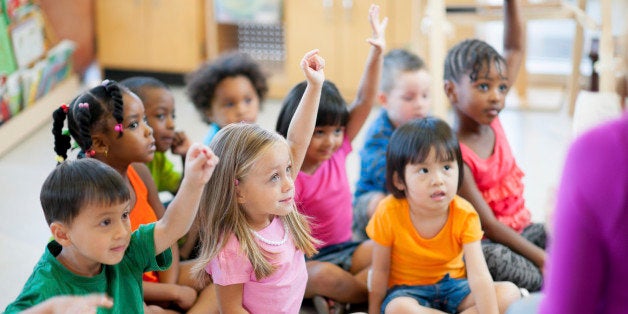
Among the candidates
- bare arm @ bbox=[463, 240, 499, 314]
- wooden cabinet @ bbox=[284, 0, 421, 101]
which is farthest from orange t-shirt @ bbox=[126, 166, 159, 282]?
wooden cabinet @ bbox=[284, 0, 421, 101]

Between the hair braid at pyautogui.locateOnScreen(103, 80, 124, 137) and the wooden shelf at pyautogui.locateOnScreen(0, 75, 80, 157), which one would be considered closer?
the hair braid at pyautogui.locateOnScreen(103, 80, 124, 137)

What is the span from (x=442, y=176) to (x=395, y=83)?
0.68 metres

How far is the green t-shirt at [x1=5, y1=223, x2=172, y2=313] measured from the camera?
5.26ft

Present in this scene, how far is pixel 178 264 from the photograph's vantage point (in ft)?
7.11

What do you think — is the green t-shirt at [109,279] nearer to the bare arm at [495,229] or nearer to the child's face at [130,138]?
the child's face at [130,138]

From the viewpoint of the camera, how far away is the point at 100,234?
1.58m

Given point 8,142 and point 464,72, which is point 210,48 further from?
point 464,72

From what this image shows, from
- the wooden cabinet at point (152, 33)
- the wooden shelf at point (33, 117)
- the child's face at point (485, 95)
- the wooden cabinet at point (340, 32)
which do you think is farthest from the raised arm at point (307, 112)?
the wooden cabinet at point (152, 33)

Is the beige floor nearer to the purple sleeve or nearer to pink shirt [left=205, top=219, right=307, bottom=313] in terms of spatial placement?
pink shirt [left=205, top=219, right=307, bottom=313]

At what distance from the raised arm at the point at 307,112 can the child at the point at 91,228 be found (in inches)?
14.8

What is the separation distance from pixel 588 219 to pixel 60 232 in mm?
1011

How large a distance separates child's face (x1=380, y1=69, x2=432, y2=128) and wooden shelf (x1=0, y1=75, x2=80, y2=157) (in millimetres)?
1712

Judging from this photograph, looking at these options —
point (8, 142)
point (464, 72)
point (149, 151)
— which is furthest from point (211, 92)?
point (8, 142)

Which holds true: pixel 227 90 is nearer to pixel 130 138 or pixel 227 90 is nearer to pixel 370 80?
pixel 370 80
